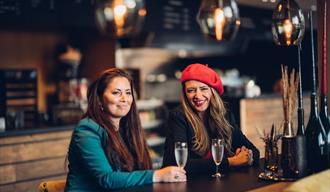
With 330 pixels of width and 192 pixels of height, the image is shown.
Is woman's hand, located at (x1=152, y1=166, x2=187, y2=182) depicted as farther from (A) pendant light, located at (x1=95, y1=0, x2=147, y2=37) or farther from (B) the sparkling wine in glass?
(A) pendant light, located at (x1=95, y1=0, x2=147, y2=37)

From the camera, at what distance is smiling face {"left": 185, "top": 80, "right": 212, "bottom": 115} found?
10.4ft

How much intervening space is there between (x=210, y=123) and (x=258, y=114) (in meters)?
3.55

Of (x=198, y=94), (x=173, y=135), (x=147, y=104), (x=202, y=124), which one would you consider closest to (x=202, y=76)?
(x=198, y=94)

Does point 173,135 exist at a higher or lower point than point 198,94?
lower

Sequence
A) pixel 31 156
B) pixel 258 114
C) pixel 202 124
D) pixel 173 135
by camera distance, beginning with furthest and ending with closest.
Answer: pixel 258 114, pixel 31 156, pixel 202 124, pixel 173 135

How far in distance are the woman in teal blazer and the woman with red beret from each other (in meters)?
0.22

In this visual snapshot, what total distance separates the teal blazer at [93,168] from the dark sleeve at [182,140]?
0.32 meters

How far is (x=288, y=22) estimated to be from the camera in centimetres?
329

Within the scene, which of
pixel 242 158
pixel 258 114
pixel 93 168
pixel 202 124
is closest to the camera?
pixel 93 168

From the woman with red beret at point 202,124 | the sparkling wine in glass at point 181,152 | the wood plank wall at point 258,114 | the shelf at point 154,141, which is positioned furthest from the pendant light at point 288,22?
the shelf at point 154,141

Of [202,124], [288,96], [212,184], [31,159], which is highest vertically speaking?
[288,96]

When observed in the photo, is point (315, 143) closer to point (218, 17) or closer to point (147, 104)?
point (218, 17)

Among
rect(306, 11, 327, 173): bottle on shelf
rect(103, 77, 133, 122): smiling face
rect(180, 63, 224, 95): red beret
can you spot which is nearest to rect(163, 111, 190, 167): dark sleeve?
rect(180, 63, 224, 95): red beret

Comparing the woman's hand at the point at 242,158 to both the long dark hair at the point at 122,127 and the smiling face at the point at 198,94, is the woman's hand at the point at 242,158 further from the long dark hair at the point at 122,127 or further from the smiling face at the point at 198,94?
the long dark hair at the point at 122,127
